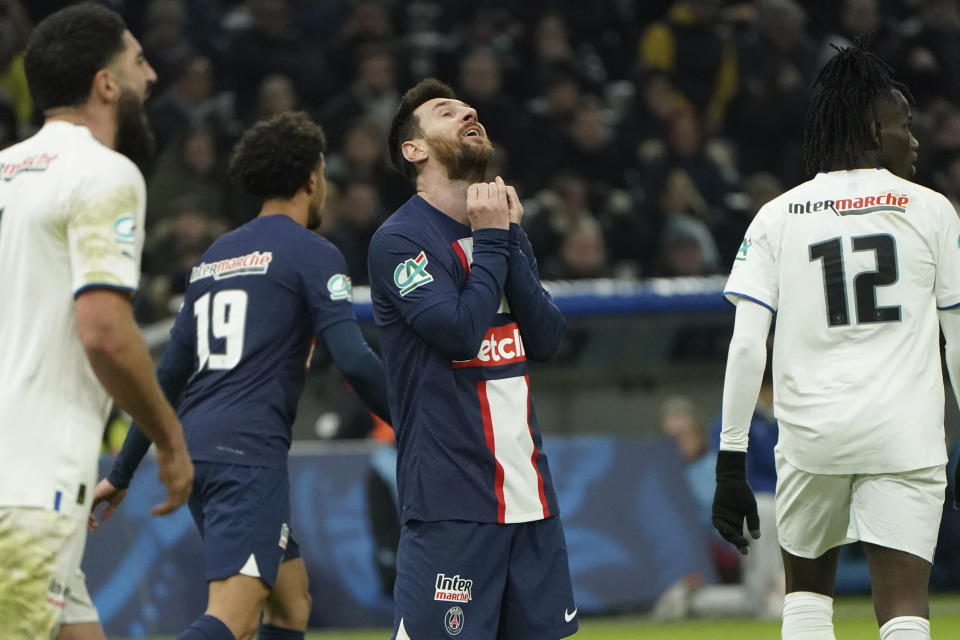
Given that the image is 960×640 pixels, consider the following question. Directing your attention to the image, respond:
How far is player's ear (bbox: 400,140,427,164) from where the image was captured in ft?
16.2

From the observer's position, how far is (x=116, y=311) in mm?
3701

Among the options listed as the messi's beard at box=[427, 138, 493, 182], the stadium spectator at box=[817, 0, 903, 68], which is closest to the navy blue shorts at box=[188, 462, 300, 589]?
the messi's beard at box=[427, 138, 493, 182]

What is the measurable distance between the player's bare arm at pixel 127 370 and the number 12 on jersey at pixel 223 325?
169 centimetres

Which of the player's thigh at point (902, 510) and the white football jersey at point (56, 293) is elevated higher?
the white football jersey at point (56, 293)

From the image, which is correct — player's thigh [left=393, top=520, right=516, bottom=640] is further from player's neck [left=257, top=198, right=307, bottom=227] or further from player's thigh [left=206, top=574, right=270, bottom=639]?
player's neck [left=257, top=198, right=307, bottom=227]

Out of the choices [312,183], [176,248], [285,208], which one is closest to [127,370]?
[285,208]

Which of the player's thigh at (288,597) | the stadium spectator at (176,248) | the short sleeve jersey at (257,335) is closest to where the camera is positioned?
the short sleeve jersey at (257,335)

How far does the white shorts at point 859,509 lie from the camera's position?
15.6 ft

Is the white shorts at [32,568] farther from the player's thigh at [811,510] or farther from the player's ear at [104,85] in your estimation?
the player's thigh at [811,510]

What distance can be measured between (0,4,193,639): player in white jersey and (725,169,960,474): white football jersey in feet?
7.27

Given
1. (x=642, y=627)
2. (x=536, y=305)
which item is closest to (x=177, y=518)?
(x=642, y=627)

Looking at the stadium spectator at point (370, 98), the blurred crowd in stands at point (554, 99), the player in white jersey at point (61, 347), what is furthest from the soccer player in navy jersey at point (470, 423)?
the stadium spectator at point (370, 98)

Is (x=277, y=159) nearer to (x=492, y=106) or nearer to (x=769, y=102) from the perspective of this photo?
(x=492, y=106)

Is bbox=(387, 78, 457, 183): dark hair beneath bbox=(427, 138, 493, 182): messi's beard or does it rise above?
above
